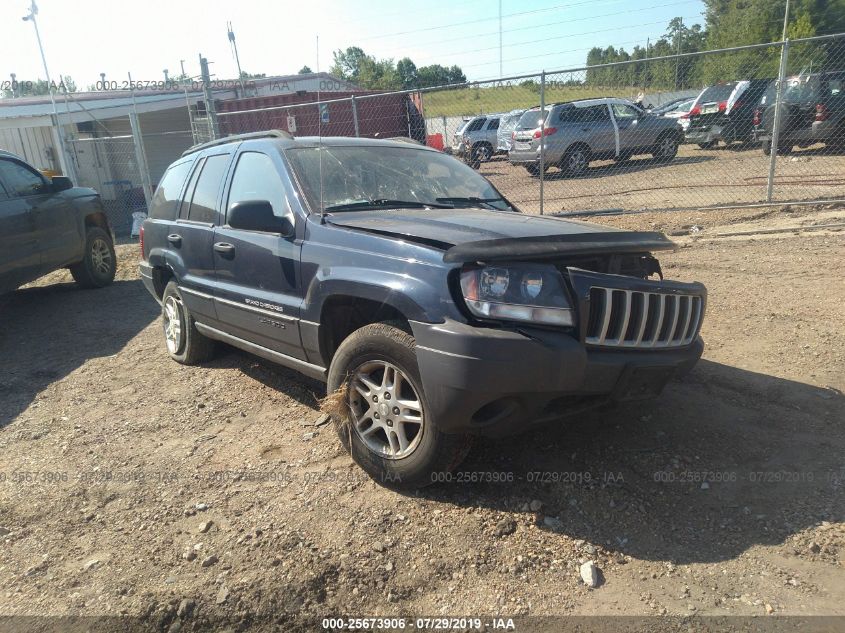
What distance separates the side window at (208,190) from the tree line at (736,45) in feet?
32.6

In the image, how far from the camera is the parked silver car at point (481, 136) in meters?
20.8

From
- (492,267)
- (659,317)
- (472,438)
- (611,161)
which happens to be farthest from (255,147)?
(611,161)

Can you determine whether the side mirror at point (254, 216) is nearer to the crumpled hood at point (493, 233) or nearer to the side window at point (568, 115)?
the crumpled hood at point (493, 233)

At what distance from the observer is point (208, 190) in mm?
4562

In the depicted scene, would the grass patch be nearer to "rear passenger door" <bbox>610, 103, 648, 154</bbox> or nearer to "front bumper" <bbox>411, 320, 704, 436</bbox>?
"rear passenger door" <bbox>610, 103, 648, 154</bbox>

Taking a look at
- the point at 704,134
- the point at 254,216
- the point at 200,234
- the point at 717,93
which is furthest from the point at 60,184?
the point at 717,93

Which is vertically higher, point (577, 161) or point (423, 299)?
point (423, 299)

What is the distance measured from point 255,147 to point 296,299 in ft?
4.20

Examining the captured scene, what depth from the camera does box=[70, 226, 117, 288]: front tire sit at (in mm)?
8250

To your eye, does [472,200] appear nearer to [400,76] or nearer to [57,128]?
[57,128]

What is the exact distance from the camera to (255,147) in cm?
414

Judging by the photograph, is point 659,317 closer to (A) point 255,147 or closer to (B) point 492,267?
(B) point 492,267

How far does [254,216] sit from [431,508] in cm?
183

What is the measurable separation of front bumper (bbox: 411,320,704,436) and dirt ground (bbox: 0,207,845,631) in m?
0.50
